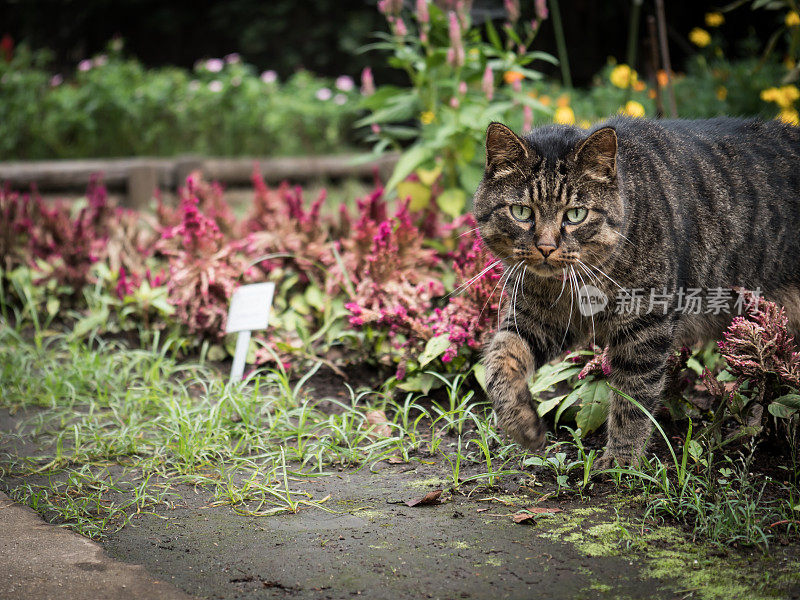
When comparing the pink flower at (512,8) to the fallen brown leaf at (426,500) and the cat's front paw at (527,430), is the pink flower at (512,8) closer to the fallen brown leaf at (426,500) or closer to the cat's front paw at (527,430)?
the cat's front paw at (527,430)

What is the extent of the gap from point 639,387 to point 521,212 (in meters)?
0.73

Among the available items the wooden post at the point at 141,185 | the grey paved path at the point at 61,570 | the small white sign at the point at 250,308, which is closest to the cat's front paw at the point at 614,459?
the grey paved path at the point at 61,570

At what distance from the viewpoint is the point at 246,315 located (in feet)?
11.8

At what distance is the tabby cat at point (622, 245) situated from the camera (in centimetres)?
261

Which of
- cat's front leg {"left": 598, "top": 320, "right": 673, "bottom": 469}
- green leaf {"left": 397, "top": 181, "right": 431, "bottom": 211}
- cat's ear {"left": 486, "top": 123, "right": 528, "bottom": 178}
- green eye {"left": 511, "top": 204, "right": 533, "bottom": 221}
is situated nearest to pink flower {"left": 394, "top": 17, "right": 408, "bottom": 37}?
green leaf {"left": 397, "top": 181, "right": 431, "bottom": 211}

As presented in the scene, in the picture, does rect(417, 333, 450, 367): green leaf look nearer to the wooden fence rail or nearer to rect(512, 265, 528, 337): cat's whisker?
rect(512, 265, 528, 337): cat's whisker

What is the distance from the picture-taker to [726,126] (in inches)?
128

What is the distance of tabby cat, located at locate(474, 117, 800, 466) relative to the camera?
2.61 meters

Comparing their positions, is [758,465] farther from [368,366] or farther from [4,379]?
[4,379]

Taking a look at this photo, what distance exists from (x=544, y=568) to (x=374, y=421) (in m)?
1.22

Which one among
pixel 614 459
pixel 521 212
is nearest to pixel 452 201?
pixel 521 212

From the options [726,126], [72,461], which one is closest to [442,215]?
[726,126]

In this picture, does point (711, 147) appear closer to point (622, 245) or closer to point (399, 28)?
point (622, 245)

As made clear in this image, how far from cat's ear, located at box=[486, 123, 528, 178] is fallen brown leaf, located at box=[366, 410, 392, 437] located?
1.09 metres
